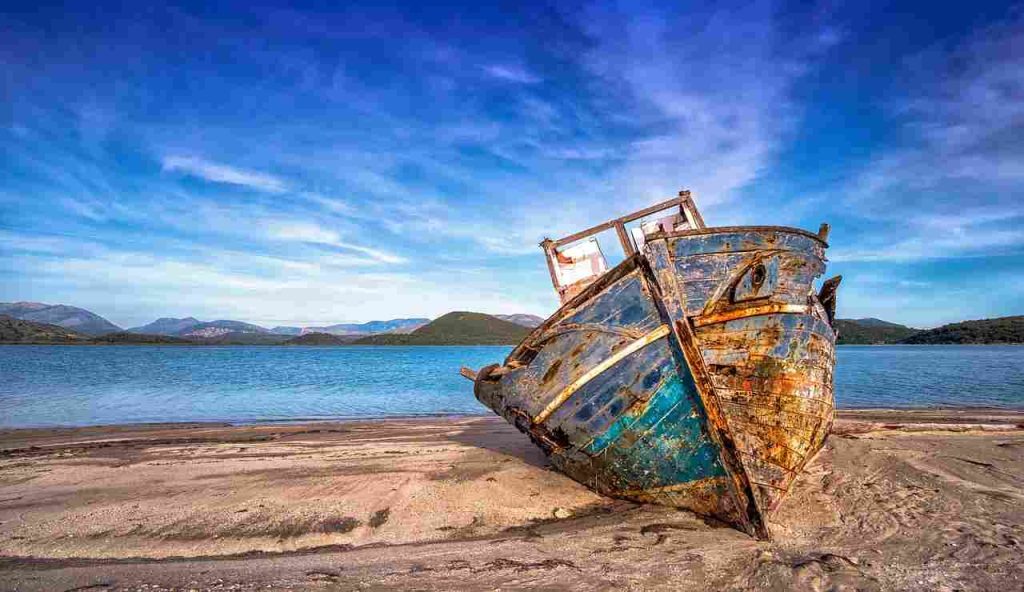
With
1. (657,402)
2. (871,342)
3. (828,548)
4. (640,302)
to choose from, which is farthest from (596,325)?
(871,342)

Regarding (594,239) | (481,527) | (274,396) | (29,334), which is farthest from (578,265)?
(29,334)

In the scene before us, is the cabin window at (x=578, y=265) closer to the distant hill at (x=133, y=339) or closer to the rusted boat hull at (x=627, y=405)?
the rusted boat hull at (x=627, y=405)

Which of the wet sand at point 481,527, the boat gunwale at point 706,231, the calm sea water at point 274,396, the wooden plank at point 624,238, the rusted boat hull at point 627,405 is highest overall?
the wooden plank at point 624,238

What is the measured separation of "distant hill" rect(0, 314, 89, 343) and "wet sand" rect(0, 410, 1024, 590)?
11874 centimetres

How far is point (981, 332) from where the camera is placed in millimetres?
100375

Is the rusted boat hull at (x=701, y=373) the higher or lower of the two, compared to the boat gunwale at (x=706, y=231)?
lower

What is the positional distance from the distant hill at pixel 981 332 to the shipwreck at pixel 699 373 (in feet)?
412

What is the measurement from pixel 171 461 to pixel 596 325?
8145mm

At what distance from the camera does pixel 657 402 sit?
4895 millimetres

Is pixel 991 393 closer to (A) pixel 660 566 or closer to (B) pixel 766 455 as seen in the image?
(B) pixel 766 455

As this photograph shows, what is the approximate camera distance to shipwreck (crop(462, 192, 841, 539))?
4.75 m

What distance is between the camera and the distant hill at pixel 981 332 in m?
94.1

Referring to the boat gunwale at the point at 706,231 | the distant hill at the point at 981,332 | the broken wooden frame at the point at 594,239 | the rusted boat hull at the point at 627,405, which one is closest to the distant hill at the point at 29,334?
the broken wooden frame at the point at 594,239

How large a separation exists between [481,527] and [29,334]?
431ft
